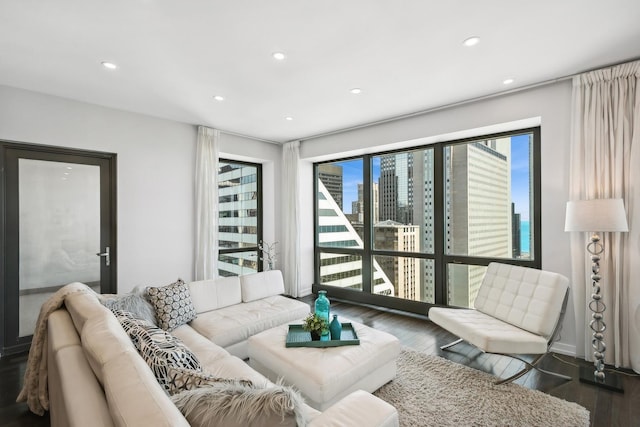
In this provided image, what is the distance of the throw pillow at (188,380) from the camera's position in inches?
46.8

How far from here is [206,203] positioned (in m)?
4.42

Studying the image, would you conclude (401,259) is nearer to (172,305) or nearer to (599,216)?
(599,216)

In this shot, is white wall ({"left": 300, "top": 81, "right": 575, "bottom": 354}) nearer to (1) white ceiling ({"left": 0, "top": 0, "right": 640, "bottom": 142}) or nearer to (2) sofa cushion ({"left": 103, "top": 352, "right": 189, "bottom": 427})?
(1) white ceiling ({"left": 0, "top": 0, "right": 640, "bottom": 142})

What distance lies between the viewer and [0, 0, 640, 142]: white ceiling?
6.53 ft

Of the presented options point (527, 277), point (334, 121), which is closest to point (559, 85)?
point (527, 277)

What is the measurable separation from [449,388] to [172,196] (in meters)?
3.86

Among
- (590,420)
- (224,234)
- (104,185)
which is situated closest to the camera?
(590,420)

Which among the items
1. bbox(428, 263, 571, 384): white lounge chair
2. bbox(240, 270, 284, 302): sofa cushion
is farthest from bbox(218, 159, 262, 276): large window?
bbox(428, 263, 571, 384): white lounge chair

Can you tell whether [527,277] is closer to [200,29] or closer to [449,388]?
[449,388]

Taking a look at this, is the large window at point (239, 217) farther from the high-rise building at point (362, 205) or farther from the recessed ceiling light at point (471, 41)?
the recessed ceiling light at point (471, 41)

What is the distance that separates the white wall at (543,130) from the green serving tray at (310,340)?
2164mm

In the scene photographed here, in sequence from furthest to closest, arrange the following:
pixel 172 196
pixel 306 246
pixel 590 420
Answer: pixel 306 246, pixel 172 196, pixel 590 420

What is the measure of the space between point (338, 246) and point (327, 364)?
335cm

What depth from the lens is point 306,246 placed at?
5539 mm
